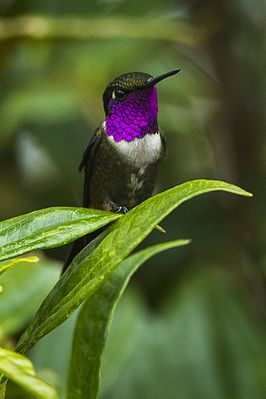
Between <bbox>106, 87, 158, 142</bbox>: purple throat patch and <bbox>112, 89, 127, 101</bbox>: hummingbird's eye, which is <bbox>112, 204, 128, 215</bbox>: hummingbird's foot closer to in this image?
<bbox>106, 87, 158, 142</bbox>: purple throat patch

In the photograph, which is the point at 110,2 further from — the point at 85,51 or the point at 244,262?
the point at 244,262

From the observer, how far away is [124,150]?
1480mm

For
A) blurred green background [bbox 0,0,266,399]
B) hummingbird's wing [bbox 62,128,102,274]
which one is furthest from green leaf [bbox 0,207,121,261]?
blurred green background [bbox 0,0,266,399]

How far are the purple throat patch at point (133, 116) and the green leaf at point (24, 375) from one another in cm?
66

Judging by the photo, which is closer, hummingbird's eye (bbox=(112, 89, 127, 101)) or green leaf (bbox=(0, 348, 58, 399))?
green leaf (bbox=(0, 348, 58, 399))

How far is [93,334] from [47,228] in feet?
0.47

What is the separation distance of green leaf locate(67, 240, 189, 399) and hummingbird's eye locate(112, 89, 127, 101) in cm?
42

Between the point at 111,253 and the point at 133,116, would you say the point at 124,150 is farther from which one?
the point at 111,253

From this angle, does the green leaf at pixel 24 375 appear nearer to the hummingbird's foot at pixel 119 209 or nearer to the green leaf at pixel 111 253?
the green leaf at pixel 111 253

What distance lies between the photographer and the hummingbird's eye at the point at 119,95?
134 centimetres

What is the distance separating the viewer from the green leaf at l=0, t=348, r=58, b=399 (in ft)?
2.17

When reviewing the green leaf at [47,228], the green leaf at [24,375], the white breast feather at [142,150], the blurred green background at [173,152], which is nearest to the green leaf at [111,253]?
the green leaf at [47,228]

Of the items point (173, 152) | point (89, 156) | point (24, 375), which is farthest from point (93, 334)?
point (173, 152)

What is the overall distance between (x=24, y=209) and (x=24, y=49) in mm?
632
